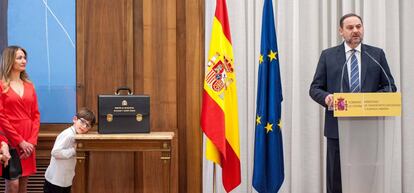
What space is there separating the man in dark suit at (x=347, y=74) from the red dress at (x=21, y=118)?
2218mm

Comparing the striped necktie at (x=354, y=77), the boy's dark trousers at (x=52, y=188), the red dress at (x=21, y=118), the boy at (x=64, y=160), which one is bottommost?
the boy's dark trousers at (x=52, y=188)

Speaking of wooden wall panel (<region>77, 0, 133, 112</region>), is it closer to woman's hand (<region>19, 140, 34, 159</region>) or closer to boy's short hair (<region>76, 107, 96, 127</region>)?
boy's short hair (<region>76, 107, 96, 127</region>)

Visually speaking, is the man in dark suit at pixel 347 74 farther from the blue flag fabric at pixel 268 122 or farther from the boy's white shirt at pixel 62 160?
the boy's white shirt at pixel 62 160

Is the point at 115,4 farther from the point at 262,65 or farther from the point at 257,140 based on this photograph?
the point at 257,140

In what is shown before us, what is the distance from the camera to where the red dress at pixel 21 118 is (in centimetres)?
368

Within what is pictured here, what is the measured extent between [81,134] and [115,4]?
125cm

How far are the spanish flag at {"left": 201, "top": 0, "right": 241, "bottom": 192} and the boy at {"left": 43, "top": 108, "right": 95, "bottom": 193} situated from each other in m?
1.01

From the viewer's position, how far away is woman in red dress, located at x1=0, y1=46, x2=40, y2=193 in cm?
371

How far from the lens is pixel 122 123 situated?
12.5ft

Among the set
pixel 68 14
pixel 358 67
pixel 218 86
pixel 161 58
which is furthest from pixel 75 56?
pixel 358 67

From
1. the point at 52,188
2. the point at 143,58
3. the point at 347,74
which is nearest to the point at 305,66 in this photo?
the point at 347,74

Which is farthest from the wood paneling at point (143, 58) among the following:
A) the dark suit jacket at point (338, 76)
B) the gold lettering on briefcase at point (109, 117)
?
the dark suit jacket at point (338, 76)

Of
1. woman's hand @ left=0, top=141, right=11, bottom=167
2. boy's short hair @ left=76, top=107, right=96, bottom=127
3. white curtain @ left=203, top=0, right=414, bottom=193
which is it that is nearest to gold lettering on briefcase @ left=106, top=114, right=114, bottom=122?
boy's short hair @ left=76, top=107, right=96, bottom=127

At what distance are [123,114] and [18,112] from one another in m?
0.82
